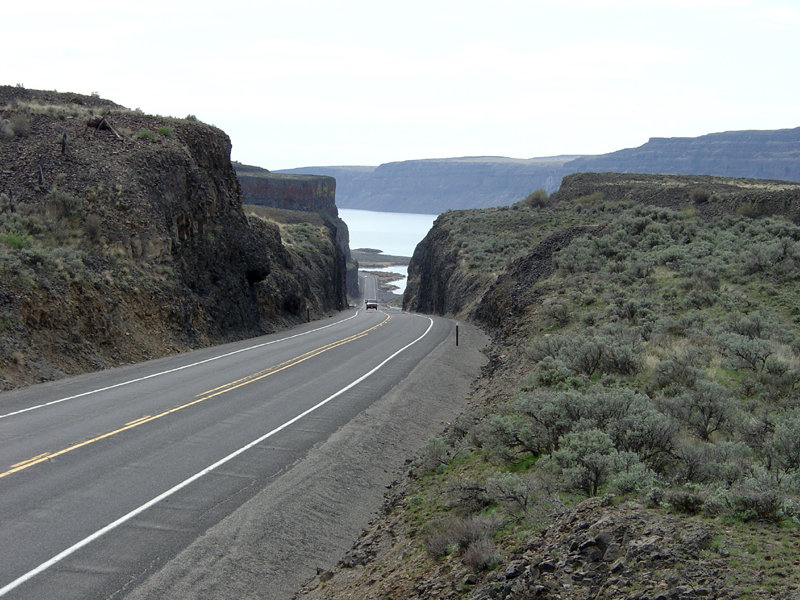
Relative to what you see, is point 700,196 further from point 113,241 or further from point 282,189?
point 282,189

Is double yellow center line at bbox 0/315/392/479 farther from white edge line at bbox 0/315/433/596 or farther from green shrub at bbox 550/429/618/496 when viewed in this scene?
green shrub at bbox 550/429/618/496

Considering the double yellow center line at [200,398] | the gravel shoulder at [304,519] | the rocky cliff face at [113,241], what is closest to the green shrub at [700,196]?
the rocky cliff face at [113,241]

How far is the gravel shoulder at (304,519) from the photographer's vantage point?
280 inches

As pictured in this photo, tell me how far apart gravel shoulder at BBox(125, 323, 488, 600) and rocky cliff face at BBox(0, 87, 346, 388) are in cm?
940

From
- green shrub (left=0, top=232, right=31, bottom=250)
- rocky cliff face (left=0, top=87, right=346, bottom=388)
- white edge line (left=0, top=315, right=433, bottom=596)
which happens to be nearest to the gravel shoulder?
white edge line (left=0, top=315, right=433, bottom=596)

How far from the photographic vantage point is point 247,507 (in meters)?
9.02

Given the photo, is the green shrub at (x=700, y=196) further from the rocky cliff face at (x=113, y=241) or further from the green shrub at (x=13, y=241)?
the green shrub at (x=13, y=241)

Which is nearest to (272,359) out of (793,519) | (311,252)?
(793,519)

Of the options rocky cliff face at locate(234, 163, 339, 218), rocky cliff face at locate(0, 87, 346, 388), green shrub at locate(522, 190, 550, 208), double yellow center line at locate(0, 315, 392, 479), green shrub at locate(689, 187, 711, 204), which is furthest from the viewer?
rocky cliff face at locate(234, 163, 339, 218)

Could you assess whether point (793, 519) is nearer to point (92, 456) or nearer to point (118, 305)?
point (92, 456)

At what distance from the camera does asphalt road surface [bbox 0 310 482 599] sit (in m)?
7.33

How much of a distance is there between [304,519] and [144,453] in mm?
3702

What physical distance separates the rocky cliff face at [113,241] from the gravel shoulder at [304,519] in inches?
370

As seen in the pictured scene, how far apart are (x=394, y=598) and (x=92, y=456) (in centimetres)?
668
